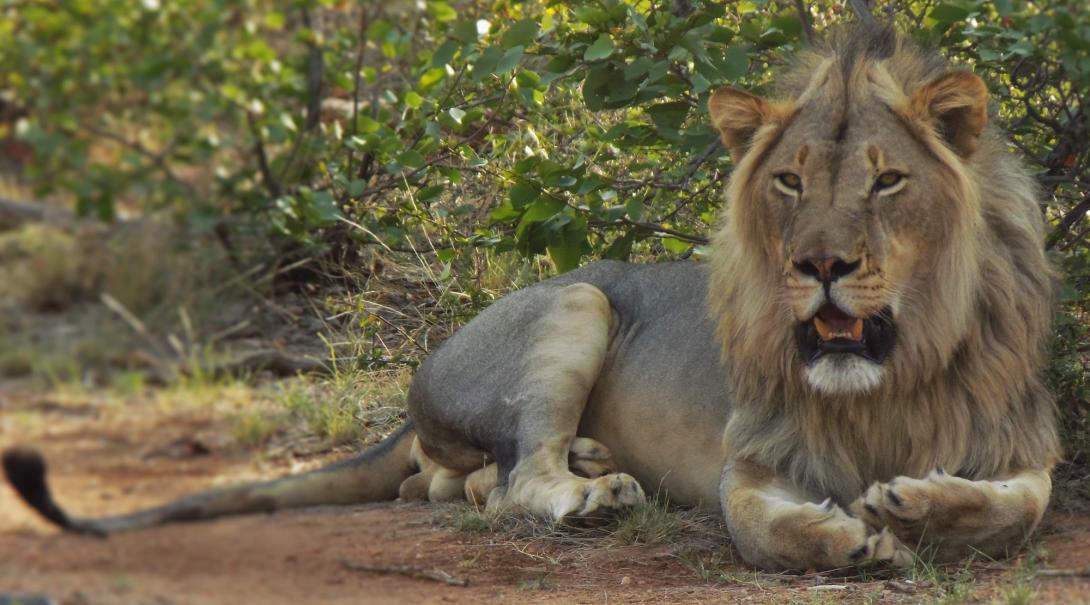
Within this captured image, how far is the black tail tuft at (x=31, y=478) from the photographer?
1.38 m

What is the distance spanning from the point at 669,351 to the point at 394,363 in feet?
5.55

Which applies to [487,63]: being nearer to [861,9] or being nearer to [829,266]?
[861,9]

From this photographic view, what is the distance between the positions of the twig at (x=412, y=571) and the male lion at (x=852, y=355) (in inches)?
13.7

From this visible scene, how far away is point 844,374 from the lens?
14.3ft

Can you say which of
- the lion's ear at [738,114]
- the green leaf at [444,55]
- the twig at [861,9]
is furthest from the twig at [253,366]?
the twig at [861,9]

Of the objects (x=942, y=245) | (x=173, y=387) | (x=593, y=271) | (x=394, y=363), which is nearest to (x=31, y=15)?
(x=173, y=387)

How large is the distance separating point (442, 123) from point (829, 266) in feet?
10.6

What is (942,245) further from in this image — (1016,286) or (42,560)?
(42,560)

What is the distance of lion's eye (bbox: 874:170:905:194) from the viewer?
4.36 meters

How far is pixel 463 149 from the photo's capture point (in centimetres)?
674

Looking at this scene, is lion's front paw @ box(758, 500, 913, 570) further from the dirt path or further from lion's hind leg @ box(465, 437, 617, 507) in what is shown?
the dirt path

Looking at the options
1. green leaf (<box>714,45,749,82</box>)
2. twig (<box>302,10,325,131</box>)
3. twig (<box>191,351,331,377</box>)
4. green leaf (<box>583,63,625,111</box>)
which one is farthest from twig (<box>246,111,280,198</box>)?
green leaf (<box>583,63,625,111</box>)

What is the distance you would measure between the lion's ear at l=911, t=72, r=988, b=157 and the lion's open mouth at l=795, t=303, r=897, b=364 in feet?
2.34

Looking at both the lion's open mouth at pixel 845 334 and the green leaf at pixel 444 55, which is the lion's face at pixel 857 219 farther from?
the green leaf at pixel 444 55
